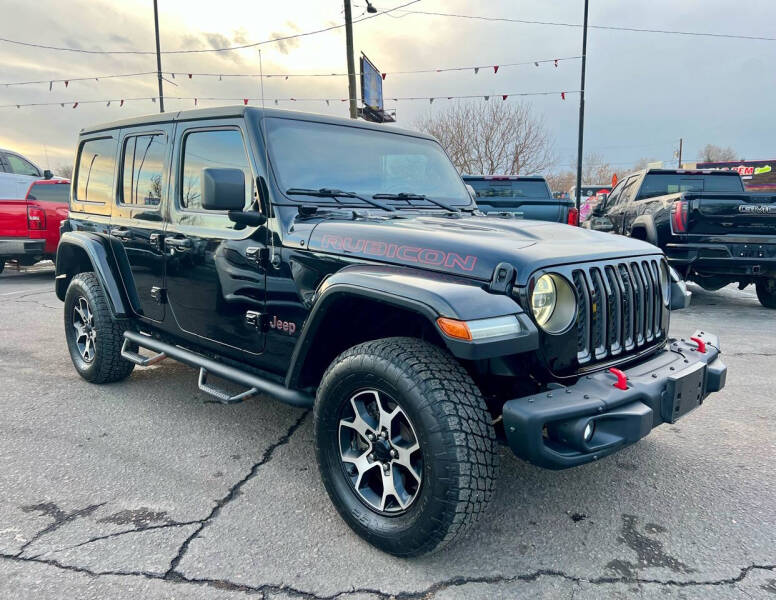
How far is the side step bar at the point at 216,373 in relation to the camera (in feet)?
8.98

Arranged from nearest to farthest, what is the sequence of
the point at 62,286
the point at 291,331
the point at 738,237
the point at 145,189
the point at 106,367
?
the point at 291,331 → the point at 145,189 → the point at 106,367 → the point at 62,286 → the point at 738,237

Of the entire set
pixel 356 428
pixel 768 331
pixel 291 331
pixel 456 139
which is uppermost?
pixel 456 139

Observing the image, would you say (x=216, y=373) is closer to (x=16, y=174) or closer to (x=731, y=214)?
(x=731, y=214)

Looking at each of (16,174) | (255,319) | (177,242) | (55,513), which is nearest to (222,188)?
(255,319)

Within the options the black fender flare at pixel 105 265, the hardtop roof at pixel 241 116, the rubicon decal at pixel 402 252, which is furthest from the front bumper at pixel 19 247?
the rubicon decal at pixel 402 252

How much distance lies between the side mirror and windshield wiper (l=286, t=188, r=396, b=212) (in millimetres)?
270

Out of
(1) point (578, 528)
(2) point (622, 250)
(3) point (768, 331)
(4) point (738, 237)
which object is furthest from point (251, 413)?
(4) point (738, 237)

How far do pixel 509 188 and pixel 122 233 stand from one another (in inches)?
305

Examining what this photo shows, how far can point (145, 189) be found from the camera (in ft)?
12.0

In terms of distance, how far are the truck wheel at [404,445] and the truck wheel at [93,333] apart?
7.50 ft

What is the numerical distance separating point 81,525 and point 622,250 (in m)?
2.70

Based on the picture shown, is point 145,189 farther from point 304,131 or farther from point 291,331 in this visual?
point 291,331

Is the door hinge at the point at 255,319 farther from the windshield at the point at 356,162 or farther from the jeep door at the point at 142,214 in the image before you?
the jeep door at the point at 142,214

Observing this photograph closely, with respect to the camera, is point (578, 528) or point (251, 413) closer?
point (578, 528)
